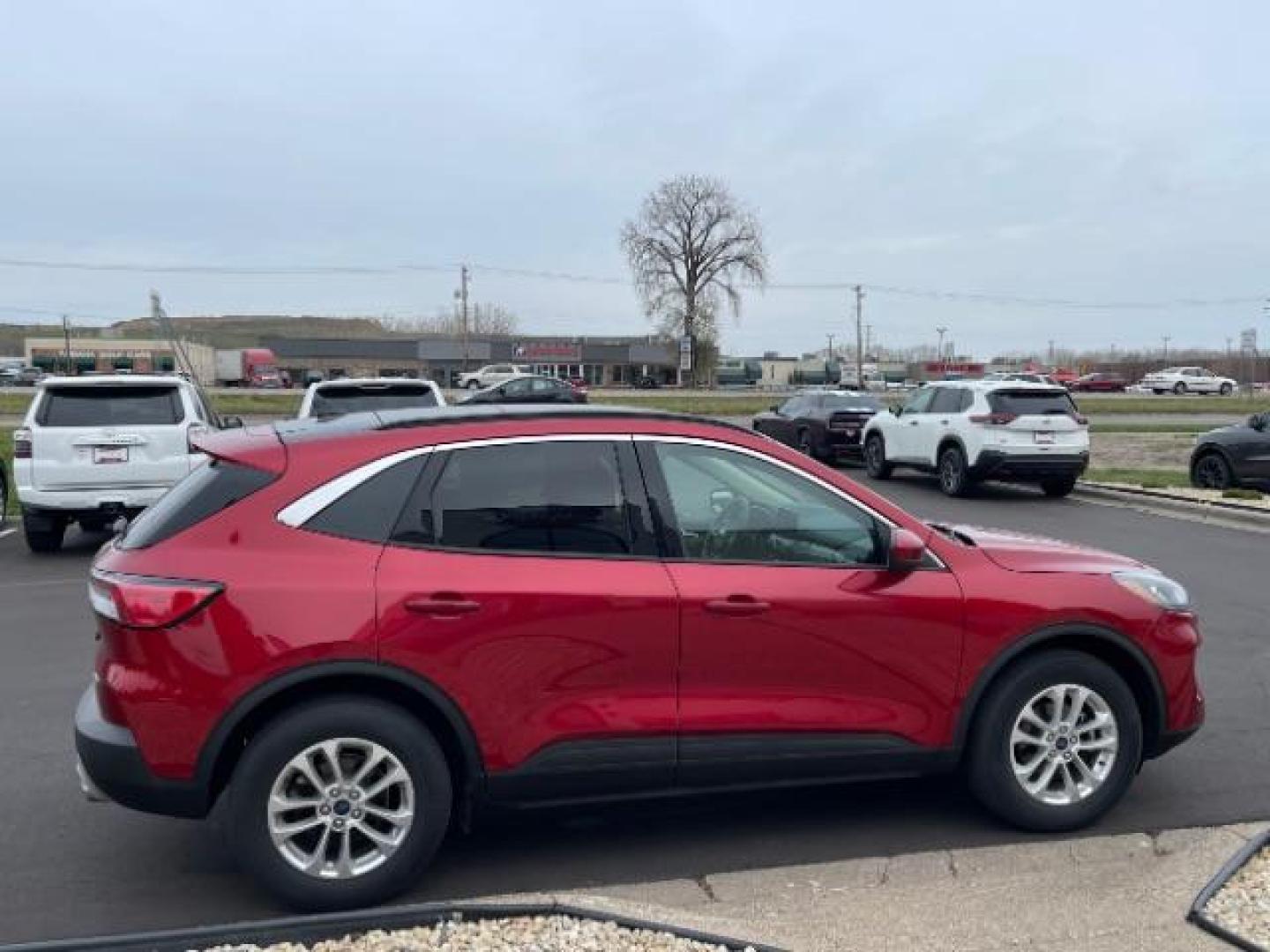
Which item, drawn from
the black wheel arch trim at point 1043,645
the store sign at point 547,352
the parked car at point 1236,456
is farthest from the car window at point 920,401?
the store sign at point 547,352

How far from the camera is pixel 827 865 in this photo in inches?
161

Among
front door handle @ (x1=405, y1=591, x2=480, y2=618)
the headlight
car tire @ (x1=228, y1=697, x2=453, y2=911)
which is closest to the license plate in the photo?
car tire @ (x1=228, y1=697, x2=453, y2=911)

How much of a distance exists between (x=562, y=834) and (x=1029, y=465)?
12833mm

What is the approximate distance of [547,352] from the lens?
95438 millimetres

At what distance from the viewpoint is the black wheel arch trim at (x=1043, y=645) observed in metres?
4.25

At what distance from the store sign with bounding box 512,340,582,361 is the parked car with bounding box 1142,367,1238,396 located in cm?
4599

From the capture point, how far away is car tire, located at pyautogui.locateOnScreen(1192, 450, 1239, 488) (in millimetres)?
15523

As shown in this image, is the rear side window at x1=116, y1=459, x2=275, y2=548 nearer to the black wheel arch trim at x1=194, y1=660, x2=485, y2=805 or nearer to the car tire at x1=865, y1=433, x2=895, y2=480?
the black wheel arch trim at x1=194, y1=660, x2=485, y2=805

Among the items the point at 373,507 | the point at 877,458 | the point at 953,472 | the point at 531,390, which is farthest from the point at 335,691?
the point at 531,390

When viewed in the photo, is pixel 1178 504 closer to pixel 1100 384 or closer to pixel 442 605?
pixel 442 605

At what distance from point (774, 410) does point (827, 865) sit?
19.5 m

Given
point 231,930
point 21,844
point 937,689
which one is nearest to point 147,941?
point 231,930

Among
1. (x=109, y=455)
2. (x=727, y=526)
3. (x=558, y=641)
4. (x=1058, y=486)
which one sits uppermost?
(x=727, y=526)

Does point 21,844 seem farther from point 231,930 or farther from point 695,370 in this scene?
point 695,370
